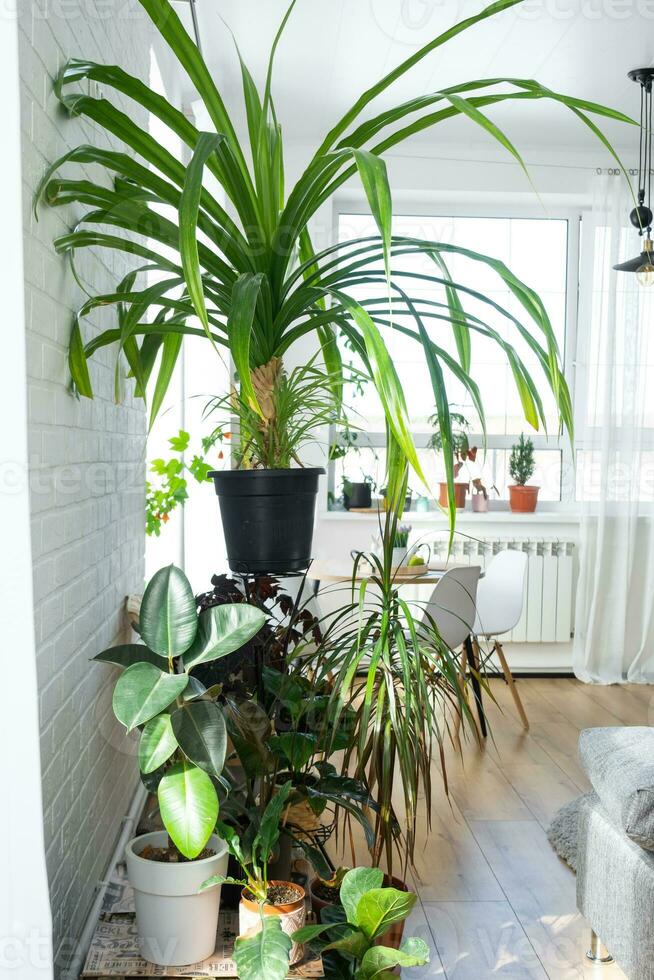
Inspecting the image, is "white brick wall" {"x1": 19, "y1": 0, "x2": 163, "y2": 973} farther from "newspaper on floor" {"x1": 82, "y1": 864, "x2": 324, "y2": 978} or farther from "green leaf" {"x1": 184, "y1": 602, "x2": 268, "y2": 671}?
"green leaf" {"x1": 184, "y1": 602, "x2": 268, "y2": 671}

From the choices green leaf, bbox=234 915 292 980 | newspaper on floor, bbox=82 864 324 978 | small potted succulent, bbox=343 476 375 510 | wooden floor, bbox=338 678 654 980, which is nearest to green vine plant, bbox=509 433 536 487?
small potted succulent, bbox=343 476 375 510

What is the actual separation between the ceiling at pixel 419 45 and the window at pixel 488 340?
77 cm

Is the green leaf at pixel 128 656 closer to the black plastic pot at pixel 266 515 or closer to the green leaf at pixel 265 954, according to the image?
the black plastic pot at pixel 266 515

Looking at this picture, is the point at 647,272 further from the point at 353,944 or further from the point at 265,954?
the point at 265,954

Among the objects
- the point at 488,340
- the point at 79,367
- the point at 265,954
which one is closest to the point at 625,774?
the point at 265,954

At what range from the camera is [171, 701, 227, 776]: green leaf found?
1416 mm

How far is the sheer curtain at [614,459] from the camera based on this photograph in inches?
199

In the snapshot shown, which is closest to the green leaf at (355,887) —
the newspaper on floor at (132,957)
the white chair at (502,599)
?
the newspaper on floor at (132,957)

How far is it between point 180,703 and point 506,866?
1.67m

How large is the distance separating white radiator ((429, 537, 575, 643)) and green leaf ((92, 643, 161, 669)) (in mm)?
3670

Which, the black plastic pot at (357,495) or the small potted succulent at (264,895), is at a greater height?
the black plastic pot at (357,495)

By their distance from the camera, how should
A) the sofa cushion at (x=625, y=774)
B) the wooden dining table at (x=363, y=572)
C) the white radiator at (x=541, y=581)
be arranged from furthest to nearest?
the white radiator at (x=541, y=581) < the wooden dining table at (x=363, y=572) < the sofa cushion at (x=625, y=774)

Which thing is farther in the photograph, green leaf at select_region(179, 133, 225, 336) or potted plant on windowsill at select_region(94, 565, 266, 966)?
potted plant on windowsill at select_region(94, 565, 266, 966)

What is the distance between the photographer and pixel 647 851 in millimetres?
1890
